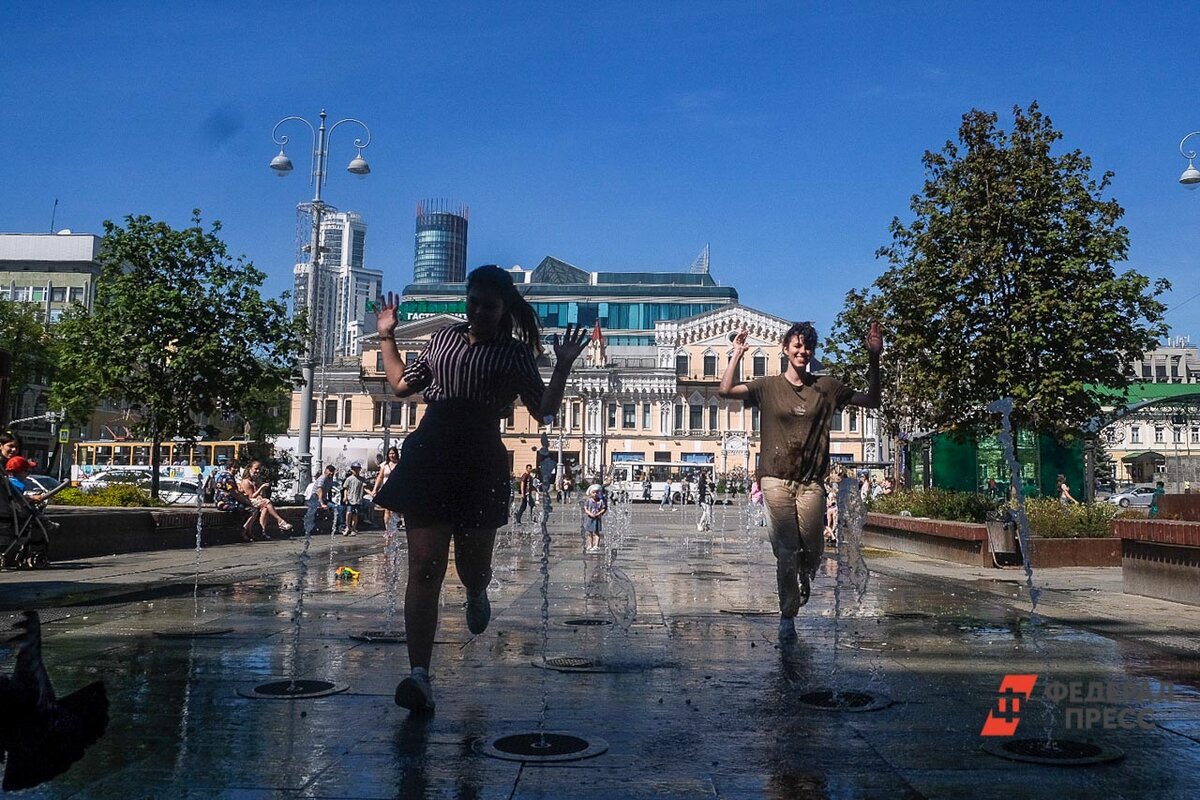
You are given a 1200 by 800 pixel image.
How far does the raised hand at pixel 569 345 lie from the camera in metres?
4.46

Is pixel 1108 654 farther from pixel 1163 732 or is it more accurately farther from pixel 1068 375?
pixel 1068 375

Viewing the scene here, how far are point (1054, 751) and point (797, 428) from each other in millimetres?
2986

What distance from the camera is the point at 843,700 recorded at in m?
4.34

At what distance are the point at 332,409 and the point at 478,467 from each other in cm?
8505

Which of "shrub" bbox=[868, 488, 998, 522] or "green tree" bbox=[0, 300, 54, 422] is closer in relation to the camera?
"shrub" bbox=[868, 488, 998, 522]

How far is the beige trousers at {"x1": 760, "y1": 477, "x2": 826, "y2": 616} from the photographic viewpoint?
6.29m

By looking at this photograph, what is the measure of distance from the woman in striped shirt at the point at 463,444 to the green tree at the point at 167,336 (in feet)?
58.0

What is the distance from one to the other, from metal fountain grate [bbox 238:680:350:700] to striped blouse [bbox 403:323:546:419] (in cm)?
134

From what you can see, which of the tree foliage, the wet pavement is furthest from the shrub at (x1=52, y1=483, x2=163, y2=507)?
the tree foliage

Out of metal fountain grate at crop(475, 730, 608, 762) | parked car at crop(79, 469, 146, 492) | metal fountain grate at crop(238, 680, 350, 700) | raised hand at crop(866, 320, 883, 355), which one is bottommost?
metal fountain grate at crop(238, 680, 350, 700)

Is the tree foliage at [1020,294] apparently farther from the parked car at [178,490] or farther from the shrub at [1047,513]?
the parked car at [178,490]

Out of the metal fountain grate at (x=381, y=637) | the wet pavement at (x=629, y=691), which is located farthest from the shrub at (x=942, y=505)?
the metal fountain grate at (x=381, y=637)

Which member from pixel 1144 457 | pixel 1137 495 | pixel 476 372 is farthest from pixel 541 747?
pixel 1144 457

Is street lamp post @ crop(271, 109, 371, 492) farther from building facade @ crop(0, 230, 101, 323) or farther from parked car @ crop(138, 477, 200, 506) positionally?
building facade @ crop(0, 230, 101, 323)
